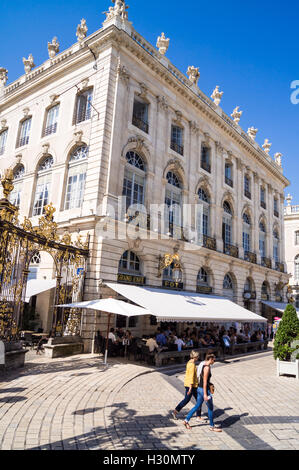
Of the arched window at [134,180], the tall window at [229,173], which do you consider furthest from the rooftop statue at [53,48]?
the tall window at [229,173]

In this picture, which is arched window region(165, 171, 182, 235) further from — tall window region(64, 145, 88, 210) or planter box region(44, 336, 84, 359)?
planter box region(44, 336, 84, 359)

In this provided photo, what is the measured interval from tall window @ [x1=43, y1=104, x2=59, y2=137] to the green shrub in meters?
15.0

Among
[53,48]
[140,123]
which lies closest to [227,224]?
[140,123]

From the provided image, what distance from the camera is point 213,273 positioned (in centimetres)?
2048

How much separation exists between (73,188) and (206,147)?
10.8m

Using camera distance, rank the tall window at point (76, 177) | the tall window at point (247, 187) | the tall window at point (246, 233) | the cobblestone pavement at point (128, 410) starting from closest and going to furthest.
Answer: the cobblestone pavement at point (128, 410) → the tall window at point (76, 177) → the tall window at point (246, 233) → the tall window at point (247, 187)

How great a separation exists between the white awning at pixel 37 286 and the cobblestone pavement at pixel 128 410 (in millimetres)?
3557

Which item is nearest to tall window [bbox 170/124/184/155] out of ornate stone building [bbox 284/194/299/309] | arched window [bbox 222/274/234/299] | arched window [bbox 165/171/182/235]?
arched window [bbox 165/171/182/235]

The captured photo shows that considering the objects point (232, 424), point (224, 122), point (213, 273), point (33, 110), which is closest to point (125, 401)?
point (232, 424)

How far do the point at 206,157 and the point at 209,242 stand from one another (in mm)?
6302

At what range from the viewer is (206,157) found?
22.5 meters

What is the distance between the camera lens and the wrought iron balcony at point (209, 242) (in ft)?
65.6

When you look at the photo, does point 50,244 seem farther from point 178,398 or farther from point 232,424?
point 232,424

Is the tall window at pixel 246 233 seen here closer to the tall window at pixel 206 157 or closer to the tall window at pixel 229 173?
the tall window at pixel 229 173
